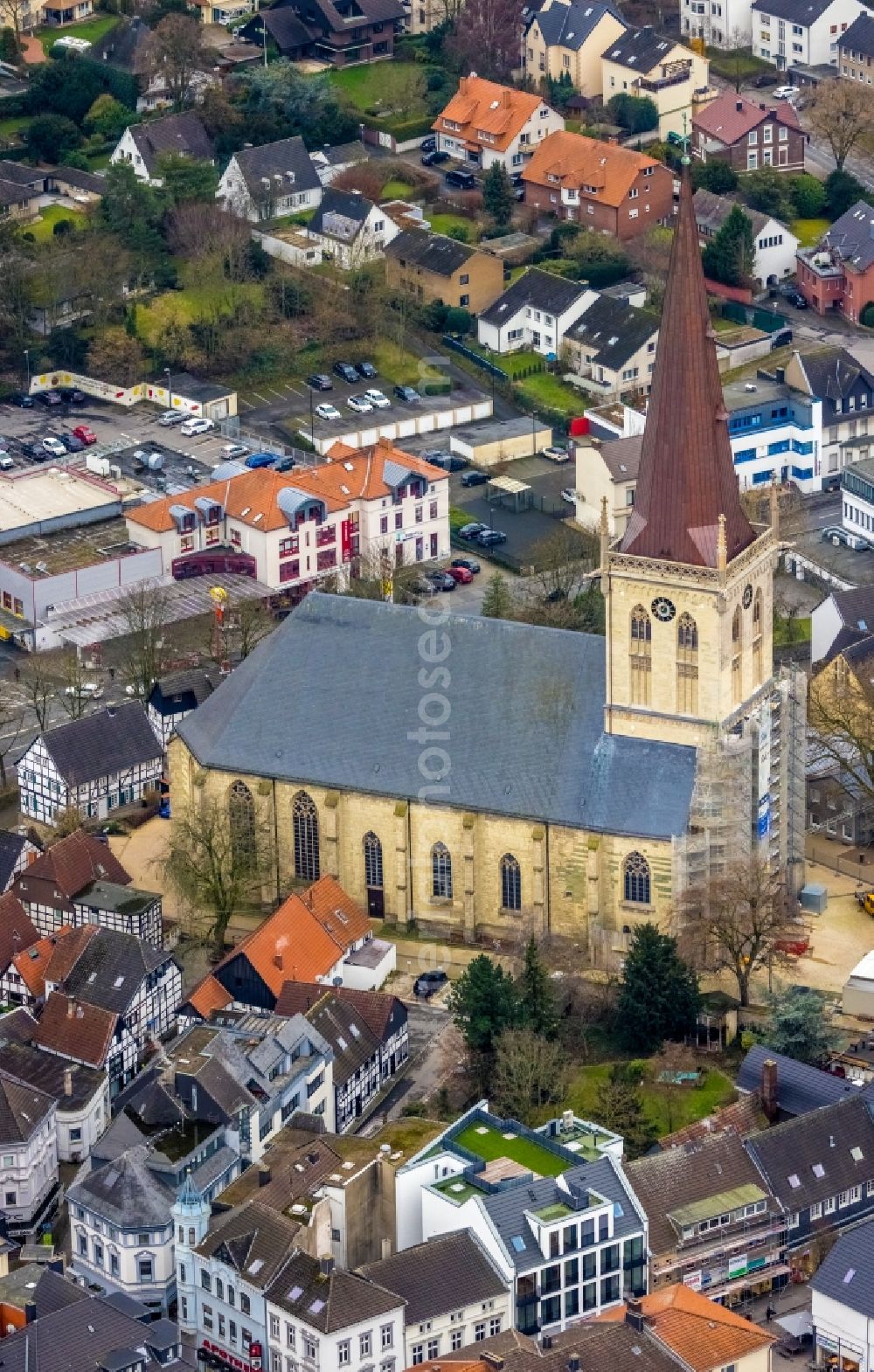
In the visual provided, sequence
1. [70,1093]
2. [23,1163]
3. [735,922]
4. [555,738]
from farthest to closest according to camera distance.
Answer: [555,738] → [735,922] → [70,1093] → [23,1163]

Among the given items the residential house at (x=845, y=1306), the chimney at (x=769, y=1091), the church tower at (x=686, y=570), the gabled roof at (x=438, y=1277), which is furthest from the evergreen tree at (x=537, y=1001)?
the residential house at (x=845, y=1306)

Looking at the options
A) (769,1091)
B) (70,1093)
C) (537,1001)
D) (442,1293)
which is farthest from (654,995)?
(70,1093)

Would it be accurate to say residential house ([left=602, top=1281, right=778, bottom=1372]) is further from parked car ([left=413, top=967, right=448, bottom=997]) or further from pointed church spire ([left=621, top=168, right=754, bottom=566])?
pointed church spire ([left=621, top=168, right=754, bottom=566])

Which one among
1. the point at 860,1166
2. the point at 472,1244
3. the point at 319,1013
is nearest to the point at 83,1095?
the point at 319,1013

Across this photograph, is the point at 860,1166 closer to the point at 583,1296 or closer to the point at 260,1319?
the point at 583,1296

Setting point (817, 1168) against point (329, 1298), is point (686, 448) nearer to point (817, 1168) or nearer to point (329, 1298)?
point (817, 1168)

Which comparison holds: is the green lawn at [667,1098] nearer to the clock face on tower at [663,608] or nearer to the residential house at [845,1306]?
the residential house at [845,1306]

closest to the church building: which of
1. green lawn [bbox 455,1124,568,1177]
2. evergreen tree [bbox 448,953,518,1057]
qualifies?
evergreen tree [bbox 448,953,518,1057]
